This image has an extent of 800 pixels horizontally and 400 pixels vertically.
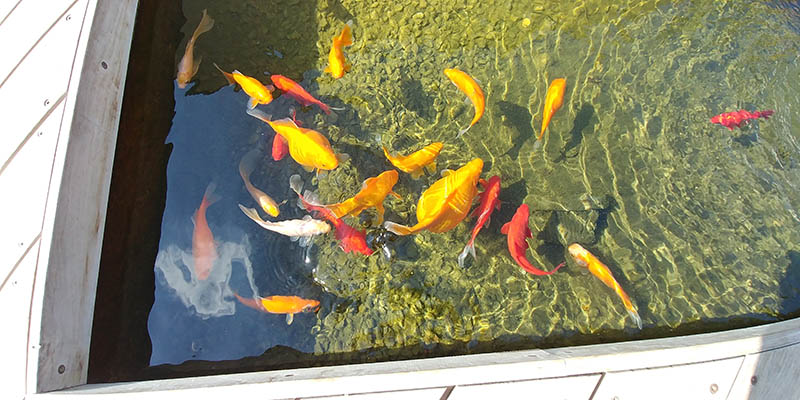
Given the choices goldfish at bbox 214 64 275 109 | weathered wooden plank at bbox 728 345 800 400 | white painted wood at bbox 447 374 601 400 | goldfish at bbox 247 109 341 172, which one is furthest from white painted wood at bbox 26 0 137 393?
weathered wooden plank at bbox 728 345 800 400

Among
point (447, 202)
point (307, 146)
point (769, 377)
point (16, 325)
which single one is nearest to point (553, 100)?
point (447, 202)

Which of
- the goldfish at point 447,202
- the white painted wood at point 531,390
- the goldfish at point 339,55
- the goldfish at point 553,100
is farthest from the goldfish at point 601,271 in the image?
the goldfish at point 339,55

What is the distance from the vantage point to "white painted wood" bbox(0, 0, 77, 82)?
2928 mm

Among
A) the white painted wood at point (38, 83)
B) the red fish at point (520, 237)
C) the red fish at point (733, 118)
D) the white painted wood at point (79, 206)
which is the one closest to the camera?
the white painted wood at point (79, 206)

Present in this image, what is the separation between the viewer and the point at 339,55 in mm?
3992

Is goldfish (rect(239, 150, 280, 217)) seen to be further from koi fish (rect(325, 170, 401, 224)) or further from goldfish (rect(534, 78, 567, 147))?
goldfish (rect(534, 78, 567, 147))

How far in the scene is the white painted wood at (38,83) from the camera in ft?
8.89

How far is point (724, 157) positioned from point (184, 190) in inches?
173

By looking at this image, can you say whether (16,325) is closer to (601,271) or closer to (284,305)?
(284,305)

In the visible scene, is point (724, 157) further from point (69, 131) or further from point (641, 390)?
point (69, 131)

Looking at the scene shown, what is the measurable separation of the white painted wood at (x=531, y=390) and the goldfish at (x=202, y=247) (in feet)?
6.59

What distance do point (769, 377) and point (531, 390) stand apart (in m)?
1.20

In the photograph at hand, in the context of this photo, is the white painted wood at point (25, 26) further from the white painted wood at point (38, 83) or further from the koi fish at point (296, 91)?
the koi fish at point (296, 91)

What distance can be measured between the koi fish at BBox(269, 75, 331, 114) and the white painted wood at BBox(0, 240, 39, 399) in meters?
2.07
